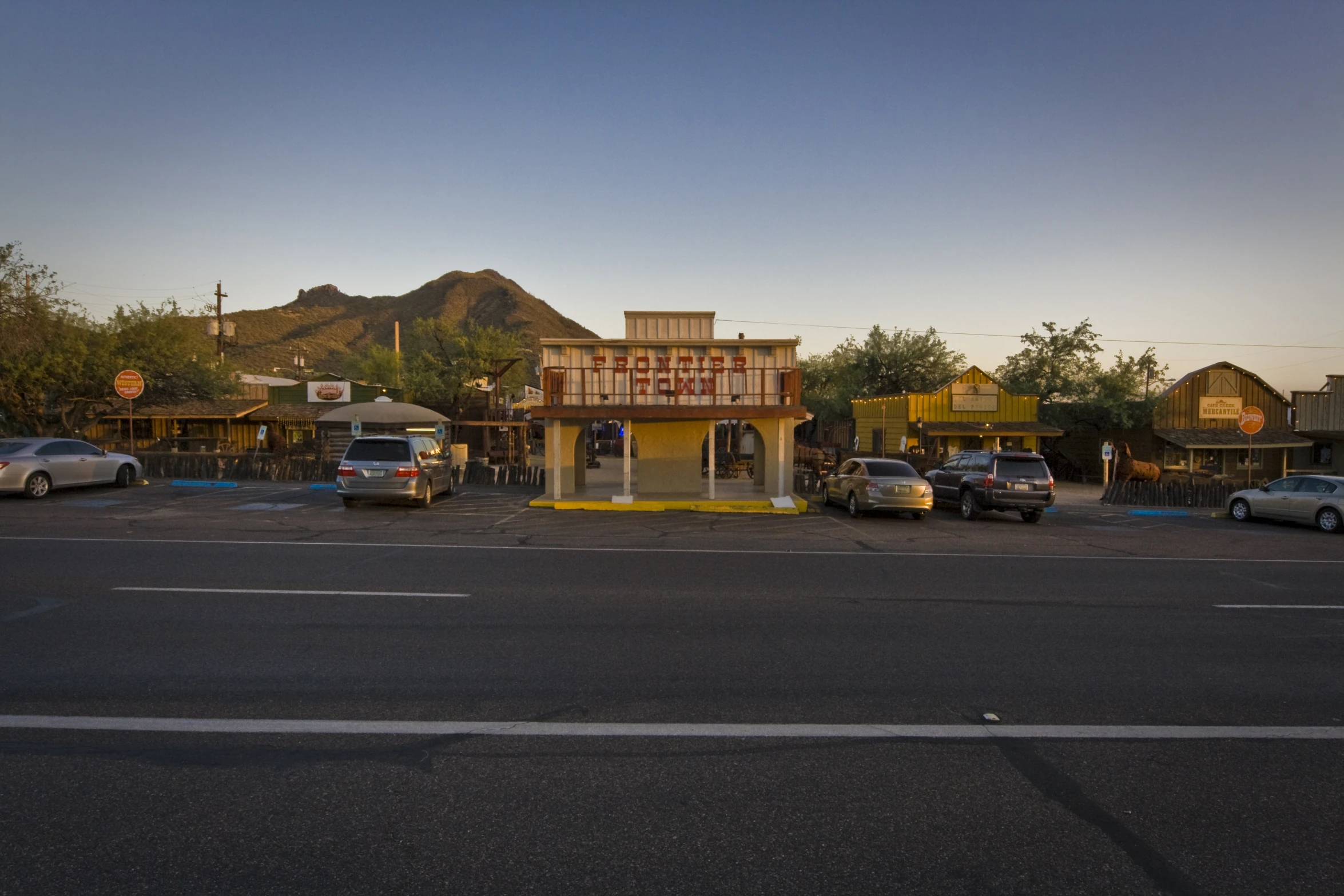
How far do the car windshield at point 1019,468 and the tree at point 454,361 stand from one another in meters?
31.2

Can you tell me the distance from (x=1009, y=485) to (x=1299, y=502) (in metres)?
6.49

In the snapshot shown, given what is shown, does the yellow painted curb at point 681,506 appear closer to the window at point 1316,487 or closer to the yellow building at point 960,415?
the window at point 1316,487

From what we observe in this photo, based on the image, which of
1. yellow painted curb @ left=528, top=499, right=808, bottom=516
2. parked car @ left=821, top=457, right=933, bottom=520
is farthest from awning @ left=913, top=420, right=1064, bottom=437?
yellow painted curb @ left=528, top=499, right=808, bottom=516

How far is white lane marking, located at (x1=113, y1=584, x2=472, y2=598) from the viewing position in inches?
341

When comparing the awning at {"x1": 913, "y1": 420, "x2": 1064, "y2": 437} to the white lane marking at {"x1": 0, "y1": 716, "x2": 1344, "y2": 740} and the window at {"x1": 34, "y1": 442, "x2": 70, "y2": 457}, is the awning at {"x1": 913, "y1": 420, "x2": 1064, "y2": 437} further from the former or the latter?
the white lane marking at {"x1": 0, "y1": 716, "x2": 1344, "y2": 740}

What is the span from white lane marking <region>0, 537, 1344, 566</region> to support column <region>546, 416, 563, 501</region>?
297 inches

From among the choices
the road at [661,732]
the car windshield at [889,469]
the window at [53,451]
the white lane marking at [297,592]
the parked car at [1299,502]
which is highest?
the window at [53,451]

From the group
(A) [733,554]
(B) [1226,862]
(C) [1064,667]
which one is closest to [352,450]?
(A) [733,554]

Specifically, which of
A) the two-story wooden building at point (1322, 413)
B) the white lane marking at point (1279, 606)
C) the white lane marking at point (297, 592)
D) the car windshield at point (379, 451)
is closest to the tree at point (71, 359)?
the car windshield at point (379, 451)

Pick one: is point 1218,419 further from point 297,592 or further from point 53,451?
point 53,451

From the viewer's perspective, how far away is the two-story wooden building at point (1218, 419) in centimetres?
3453

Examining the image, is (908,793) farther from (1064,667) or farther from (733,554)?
(733,554)

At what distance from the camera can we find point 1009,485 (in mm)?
18562

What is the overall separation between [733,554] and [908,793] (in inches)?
323
